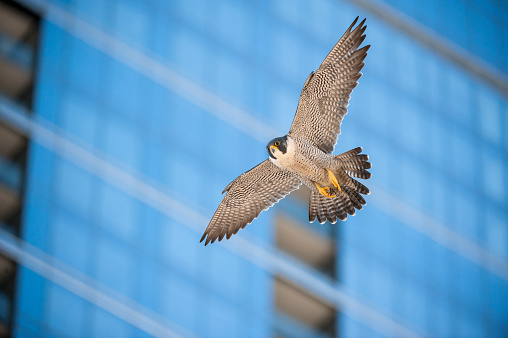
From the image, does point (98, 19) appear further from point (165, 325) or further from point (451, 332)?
point (451, 332)

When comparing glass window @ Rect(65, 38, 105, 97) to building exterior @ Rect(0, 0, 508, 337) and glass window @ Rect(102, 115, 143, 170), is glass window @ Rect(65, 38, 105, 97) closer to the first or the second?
building exterior @ Rect(0, 0, 508, 337)

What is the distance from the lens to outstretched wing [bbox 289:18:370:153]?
15.2 meters

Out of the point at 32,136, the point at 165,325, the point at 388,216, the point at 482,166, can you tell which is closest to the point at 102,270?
the point at 165,325

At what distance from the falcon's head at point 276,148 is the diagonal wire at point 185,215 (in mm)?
16368

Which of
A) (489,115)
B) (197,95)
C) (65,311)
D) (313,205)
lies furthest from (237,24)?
(313,205)

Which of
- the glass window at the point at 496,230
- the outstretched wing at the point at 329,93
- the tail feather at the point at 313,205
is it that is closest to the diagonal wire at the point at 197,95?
Result: the glass window at the point at 496,230

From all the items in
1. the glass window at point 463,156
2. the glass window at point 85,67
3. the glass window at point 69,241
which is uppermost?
the glass window at point 463,156

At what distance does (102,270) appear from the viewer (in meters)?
28.6

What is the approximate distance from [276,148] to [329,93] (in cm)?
144

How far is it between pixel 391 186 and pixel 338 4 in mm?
8243

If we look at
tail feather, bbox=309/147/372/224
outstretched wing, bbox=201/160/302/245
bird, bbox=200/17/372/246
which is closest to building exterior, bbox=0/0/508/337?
outstretched wing, bbox=201/160/302/245

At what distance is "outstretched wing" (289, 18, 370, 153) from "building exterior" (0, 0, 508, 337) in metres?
14.5

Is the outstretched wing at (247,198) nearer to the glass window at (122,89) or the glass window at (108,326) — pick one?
the glass window at (108,326)

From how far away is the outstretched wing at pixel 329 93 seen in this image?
1517 cm
